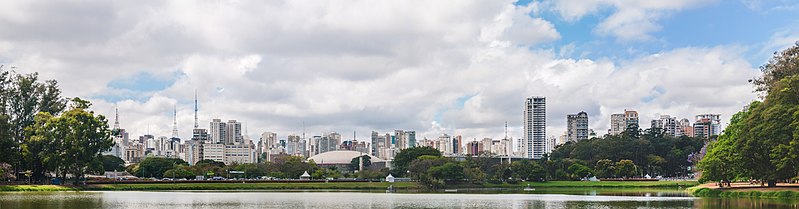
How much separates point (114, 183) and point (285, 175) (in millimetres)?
38383

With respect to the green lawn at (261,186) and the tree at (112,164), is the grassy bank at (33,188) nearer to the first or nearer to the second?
the green lawn at (261,186)

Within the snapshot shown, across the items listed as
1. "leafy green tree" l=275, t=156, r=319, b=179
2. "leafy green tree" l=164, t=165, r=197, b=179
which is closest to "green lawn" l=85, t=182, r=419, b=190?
"leafy green tree" l=164, t=165, r=197, b=179

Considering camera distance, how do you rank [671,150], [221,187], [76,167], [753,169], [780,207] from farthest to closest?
[671,150] < [221,187] < [76,167] < [753,169] < [780,207]

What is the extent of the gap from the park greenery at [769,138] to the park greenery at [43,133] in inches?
2101

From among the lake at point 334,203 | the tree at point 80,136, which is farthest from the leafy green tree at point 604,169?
the tree at point 80,136

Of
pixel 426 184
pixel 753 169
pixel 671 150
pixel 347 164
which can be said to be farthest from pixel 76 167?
pixel 347 164

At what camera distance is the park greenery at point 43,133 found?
70.4 metres

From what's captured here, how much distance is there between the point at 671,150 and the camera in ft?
420

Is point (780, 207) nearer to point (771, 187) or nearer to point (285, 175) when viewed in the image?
point (771, 187)

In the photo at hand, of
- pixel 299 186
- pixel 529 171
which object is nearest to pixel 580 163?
pixel 529 171

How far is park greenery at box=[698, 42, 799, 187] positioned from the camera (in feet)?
164

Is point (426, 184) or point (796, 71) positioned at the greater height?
point (796, 71)

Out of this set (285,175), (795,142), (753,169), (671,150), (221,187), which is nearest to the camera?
(795,142)

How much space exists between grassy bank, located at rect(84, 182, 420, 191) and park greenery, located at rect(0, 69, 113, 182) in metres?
3.81
